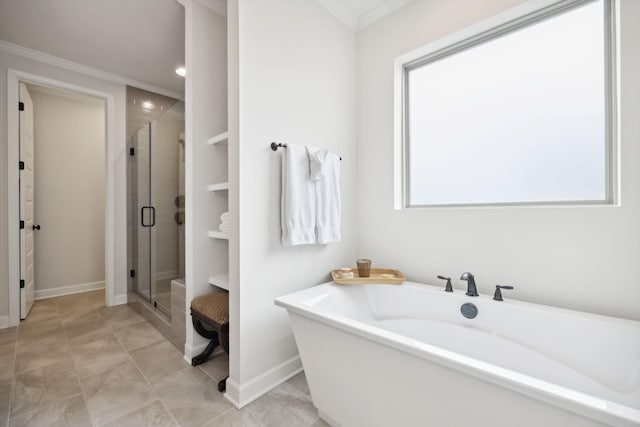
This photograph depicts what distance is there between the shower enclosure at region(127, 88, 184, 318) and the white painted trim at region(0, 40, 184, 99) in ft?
0.34

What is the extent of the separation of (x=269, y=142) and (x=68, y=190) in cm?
356

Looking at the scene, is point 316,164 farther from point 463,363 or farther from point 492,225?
point 463,363

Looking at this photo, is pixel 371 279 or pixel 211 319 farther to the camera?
pixel 371 279

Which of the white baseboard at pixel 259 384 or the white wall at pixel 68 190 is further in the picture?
the white wall at pixel 68 190

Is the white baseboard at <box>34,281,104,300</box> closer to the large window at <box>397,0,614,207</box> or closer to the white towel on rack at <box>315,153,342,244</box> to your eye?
the white towel on rack at <box>315,153,342,244</box>

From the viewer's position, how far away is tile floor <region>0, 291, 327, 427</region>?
56.0 inches

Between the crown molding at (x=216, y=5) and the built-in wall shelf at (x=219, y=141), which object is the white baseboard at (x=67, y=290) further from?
the crown molding at (x=216, y=5)

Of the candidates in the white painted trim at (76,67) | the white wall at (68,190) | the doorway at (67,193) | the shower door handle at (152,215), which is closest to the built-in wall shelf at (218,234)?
the shower door handle at (152,215)

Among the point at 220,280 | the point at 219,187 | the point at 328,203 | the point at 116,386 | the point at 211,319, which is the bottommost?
the point at 116,386

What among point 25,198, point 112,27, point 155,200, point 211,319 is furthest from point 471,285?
point 25,198

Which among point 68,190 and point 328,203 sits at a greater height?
point 68,190

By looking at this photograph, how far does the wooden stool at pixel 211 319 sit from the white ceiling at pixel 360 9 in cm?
233

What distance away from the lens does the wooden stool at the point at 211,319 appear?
1.69m

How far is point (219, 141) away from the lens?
195cm
